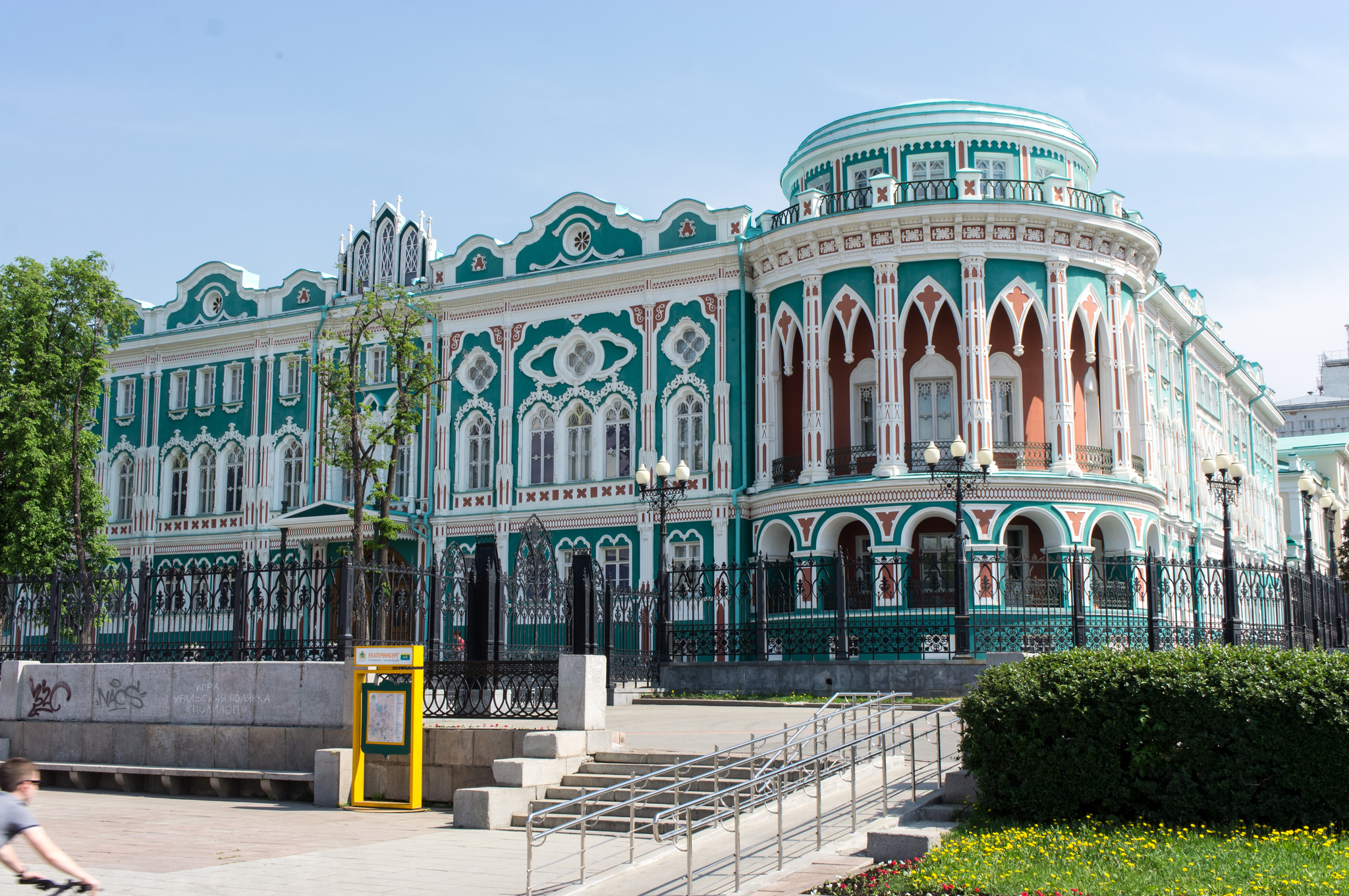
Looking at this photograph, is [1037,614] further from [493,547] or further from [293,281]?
[293,281]

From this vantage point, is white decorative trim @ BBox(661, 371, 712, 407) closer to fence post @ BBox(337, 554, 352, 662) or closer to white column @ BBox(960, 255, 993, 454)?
white column @ BBox(960, 255, 993, 454)

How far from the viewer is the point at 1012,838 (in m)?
10.1

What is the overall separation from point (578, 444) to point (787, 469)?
5.94m

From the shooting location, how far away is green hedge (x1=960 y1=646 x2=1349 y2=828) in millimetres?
10156

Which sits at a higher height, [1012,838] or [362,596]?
[362,596]

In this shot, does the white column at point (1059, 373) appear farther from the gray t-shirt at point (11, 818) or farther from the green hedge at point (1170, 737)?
the gray t-shirt at point (11, 818)

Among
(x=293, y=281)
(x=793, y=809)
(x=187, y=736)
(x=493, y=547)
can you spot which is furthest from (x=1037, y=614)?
(x=293, y=281)

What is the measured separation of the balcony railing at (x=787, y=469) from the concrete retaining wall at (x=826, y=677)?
400 inches

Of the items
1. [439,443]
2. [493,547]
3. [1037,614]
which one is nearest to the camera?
[493,547]

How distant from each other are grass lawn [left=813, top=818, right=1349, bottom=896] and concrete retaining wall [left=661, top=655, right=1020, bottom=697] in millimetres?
9234

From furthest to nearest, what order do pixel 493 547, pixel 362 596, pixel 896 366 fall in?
pixel 896 366
pixel 493 547
pixel 362 596

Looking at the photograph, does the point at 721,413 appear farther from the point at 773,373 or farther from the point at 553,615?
the point at 553,615

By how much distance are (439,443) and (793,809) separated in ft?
83.7

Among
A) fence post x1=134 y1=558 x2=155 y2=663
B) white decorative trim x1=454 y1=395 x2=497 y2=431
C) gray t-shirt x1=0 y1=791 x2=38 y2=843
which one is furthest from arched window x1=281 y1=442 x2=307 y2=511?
gray t-shirt x1=0 y1=791 x2=38 y2=843
